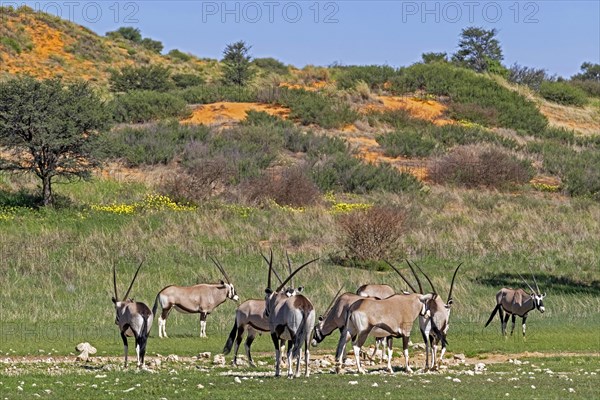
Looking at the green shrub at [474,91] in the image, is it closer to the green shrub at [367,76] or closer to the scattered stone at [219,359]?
the green shrub at [367,76]

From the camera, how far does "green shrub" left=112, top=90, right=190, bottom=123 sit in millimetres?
55500

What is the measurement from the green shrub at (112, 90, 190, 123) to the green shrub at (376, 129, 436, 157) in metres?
11.3

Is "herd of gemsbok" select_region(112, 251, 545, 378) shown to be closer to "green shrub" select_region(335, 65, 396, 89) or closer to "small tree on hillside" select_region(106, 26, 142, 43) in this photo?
"green shrub" select_region(335, 65, 396, 89)

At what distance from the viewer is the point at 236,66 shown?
250 feet

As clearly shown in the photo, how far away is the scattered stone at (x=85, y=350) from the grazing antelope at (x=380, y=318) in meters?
5.10

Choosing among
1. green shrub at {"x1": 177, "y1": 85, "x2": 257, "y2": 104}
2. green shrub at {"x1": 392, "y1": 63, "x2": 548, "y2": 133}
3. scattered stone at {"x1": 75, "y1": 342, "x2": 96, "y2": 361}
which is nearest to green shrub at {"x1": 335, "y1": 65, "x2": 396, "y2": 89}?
green shrub at {"x1": 392, "y1": 63, "x2": 548, "y2": 133}

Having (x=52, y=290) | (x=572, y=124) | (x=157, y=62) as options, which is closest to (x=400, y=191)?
(x=52, y=290)

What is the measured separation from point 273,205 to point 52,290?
14025 millimetres

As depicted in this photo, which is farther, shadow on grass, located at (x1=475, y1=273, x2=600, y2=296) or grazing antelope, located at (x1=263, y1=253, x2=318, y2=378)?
shadow on grass, located at (x1=475, y1=273, x2=600, y2=296)

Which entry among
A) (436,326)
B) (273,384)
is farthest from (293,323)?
(436,326)

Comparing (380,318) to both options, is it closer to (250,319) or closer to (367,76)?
→ (250,319)

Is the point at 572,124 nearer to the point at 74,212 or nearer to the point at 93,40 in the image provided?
the point at 93,40

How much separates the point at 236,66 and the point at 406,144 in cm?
2540

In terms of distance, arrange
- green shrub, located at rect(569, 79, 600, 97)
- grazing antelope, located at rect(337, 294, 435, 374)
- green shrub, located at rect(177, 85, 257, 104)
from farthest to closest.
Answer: green shrub, located at rect(569, 79, 600, 97), green shrub, located at rect(177, 85, 257, 104), grazing antelope, located at rect(337, 294, 435, 374)
